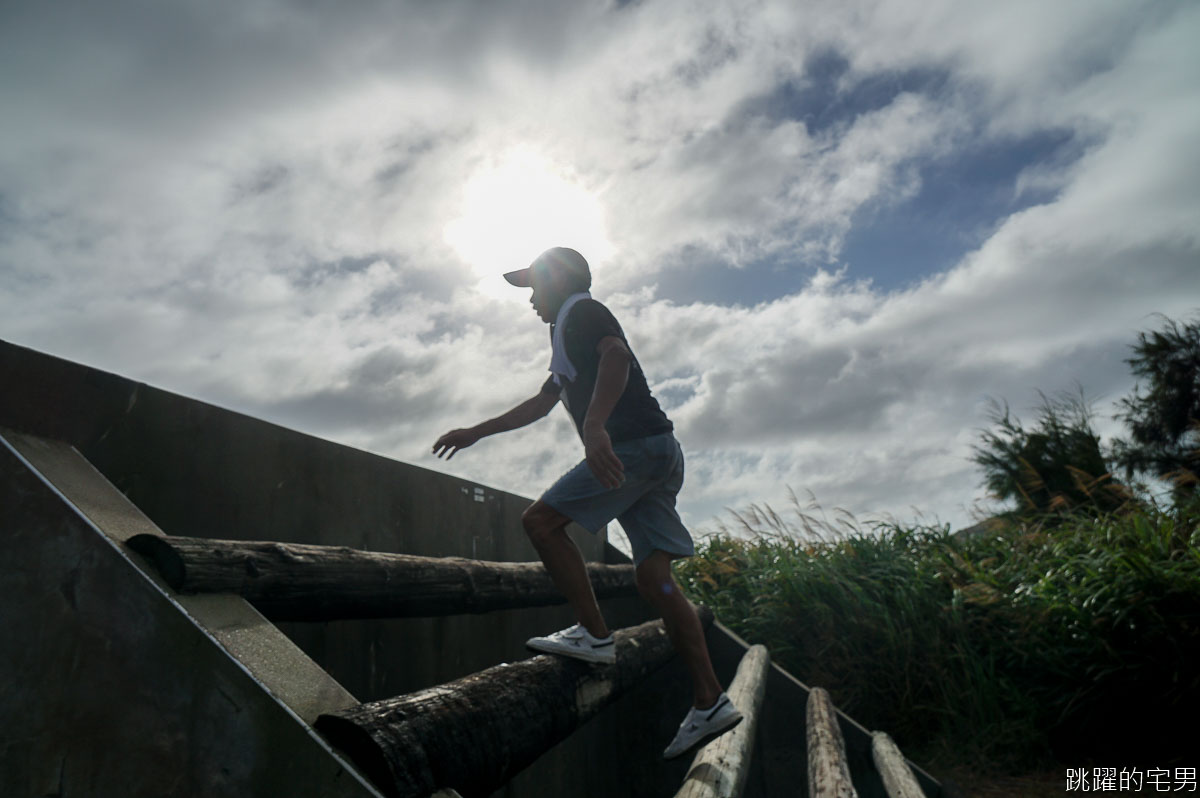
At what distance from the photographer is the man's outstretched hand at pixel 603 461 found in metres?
2.75

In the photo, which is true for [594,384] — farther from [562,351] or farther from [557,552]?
[557,552]

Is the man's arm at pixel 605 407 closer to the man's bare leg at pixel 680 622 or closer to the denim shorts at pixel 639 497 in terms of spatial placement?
the denim shorts at pixel 639 497

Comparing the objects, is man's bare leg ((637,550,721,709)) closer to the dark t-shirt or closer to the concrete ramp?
the dark t-shirt

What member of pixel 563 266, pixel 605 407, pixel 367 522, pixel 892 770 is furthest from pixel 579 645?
pixel 892 770

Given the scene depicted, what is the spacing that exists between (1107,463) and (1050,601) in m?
5.56

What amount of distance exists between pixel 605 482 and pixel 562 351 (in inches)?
23.7

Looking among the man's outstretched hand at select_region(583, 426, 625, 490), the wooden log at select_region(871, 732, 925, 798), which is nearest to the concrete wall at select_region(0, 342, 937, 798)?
the wooden log at select_region(871, 732, 925, 798)

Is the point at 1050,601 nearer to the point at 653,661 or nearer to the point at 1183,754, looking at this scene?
the point at 1183,754

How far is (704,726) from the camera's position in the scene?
2.97 m

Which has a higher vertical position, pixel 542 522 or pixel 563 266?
pixel 563 266

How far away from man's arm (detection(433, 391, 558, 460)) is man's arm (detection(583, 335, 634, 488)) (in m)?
0.63

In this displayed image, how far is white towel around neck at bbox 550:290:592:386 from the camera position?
312 centimetres

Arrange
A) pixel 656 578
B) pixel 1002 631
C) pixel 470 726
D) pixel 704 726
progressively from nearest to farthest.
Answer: pixel 470 726 → pixel 704 726 → pixel 656 578 → pixel 1002 631

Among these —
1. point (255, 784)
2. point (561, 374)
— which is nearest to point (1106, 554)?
point (561, 374)
